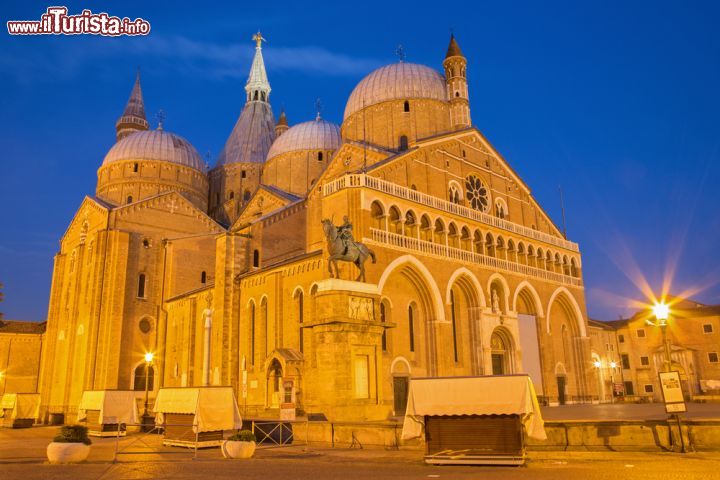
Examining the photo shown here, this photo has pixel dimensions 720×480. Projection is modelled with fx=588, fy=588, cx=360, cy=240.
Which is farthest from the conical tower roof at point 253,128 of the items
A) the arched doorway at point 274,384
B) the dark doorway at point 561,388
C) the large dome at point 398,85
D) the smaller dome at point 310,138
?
the dark doorway at point 561,388

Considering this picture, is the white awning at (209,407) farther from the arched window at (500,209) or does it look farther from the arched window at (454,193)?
the arched window at (500,209)

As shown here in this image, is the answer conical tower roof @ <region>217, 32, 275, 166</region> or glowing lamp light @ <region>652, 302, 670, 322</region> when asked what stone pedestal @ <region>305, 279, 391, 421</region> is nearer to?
glowing lamp light @ <region>652, 302, 670, 322</region>

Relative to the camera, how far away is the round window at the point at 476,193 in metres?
34.6

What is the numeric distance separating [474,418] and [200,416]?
7.22 metres

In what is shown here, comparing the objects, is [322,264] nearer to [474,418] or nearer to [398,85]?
[474,418]

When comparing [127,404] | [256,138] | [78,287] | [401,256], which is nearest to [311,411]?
[127,404]

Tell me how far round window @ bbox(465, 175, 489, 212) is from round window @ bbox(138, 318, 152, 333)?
21.8 meters

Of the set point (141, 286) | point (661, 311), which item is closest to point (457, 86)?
point (141, 286)

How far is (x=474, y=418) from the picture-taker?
11102 mm

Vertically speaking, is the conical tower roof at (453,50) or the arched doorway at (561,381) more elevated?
the conical tower roof at (453,50)

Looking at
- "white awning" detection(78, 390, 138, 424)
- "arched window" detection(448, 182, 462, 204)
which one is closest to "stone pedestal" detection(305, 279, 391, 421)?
"white awning" detection(78, 390, 138, 424)

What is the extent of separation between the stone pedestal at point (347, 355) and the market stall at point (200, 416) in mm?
2816

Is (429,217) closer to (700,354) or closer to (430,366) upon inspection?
(430,366)

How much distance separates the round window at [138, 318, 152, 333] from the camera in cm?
3779
